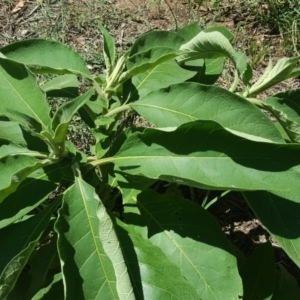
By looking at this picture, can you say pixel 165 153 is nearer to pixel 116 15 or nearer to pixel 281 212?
pixel 281 212

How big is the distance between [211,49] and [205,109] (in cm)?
23

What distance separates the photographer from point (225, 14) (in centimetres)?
338

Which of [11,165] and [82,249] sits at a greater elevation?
[11,165]

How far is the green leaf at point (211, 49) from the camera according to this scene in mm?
1620

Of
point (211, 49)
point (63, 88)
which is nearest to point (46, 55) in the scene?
point (63, 88)

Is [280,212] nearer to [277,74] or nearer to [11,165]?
[277,74]

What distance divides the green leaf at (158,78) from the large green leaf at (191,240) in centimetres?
35

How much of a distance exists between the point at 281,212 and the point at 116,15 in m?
1.99

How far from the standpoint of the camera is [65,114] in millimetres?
1435

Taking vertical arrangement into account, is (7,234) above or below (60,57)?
below

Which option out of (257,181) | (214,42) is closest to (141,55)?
(214,42)

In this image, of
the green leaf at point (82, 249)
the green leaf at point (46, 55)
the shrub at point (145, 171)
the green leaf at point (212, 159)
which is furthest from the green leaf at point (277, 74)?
the green leaf at point (82, 249)

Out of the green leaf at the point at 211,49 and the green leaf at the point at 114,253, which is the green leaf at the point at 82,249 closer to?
the green leaf at the point at 114,253

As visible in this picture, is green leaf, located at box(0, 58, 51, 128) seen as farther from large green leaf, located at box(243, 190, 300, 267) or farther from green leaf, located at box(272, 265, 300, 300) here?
green leaf, located at box(272, 265, 300, 300)
